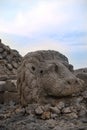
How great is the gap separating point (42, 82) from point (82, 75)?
2.15m

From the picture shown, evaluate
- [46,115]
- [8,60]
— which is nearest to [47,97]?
[46,115]

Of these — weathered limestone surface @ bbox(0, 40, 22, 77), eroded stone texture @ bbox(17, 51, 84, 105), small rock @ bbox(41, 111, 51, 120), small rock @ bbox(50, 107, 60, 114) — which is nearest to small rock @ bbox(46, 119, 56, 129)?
small rock @ bbox(41, 111, 51, 120)

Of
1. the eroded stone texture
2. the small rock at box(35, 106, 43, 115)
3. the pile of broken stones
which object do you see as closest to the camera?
the pile of broken stones

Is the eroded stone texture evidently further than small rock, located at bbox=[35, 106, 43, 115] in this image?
Yes

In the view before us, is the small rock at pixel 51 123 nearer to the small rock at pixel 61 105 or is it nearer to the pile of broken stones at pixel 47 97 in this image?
the pile of broken stones at pixel 47 97

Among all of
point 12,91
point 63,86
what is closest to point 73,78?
point 63,86

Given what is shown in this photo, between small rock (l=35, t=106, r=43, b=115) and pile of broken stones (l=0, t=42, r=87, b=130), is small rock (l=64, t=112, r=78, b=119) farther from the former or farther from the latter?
small rock (l=35, t=106, r=43, b=115)

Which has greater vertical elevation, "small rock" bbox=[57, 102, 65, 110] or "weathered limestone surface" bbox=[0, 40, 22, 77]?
"weathered limestone surface" bbox=[0, 40, 22, 77]

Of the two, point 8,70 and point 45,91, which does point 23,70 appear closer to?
point 45,91

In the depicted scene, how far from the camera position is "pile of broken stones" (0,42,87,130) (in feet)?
31.8

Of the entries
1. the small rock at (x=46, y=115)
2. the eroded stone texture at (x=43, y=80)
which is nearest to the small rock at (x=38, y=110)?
the small rock at (x=46, y=115)

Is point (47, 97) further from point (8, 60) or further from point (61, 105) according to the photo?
point (8, 60)

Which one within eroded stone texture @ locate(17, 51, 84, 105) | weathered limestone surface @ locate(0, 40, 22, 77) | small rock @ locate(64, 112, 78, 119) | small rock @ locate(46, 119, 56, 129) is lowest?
small rock @ locate(46, 119, 56, 129)

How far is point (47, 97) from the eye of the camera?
10984 mm
